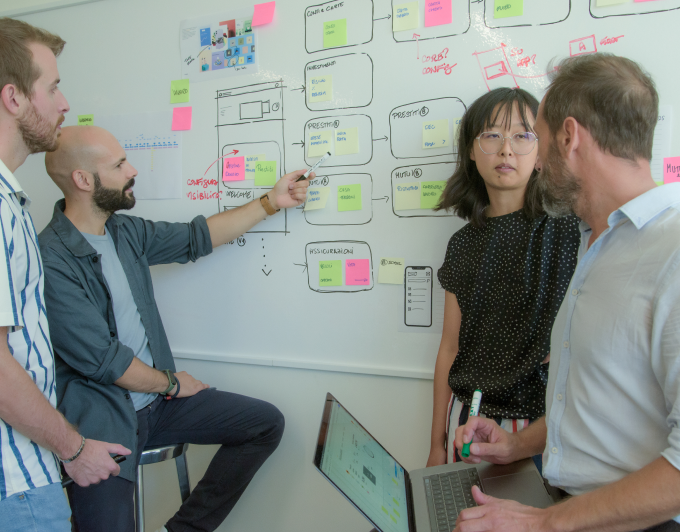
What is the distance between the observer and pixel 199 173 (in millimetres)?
1741

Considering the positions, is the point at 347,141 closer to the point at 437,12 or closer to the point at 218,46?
the point at 437,12

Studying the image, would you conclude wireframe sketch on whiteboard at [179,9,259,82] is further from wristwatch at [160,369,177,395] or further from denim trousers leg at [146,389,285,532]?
denim trousers leg at [146,389,285,532]

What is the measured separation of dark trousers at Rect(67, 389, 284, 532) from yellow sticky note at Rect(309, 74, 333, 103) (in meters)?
1.10

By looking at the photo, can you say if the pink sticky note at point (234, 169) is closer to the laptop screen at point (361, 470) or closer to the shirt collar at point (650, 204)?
the laptop screen at point (361, 470)

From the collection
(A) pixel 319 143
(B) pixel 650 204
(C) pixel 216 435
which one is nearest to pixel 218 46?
(A) pixel 319 143

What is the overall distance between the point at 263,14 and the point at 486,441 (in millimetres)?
1553

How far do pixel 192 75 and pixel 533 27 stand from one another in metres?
1.22

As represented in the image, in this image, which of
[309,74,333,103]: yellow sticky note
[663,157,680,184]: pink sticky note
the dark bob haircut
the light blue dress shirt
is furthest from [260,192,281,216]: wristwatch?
[663,157,680,184]: pink sticky note

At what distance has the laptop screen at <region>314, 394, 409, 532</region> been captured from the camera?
0.79 m

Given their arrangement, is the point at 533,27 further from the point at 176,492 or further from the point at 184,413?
the point at 176,492

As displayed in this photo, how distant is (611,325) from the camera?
2.33 feet

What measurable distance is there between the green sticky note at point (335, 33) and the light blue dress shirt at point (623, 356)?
3.65ft

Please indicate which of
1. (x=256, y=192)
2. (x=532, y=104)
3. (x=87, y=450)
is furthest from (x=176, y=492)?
(x=532, y=104)

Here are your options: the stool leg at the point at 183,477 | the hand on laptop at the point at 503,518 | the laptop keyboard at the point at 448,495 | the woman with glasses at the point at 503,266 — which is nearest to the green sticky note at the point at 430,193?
the woman with glasses at the point at 503,266
